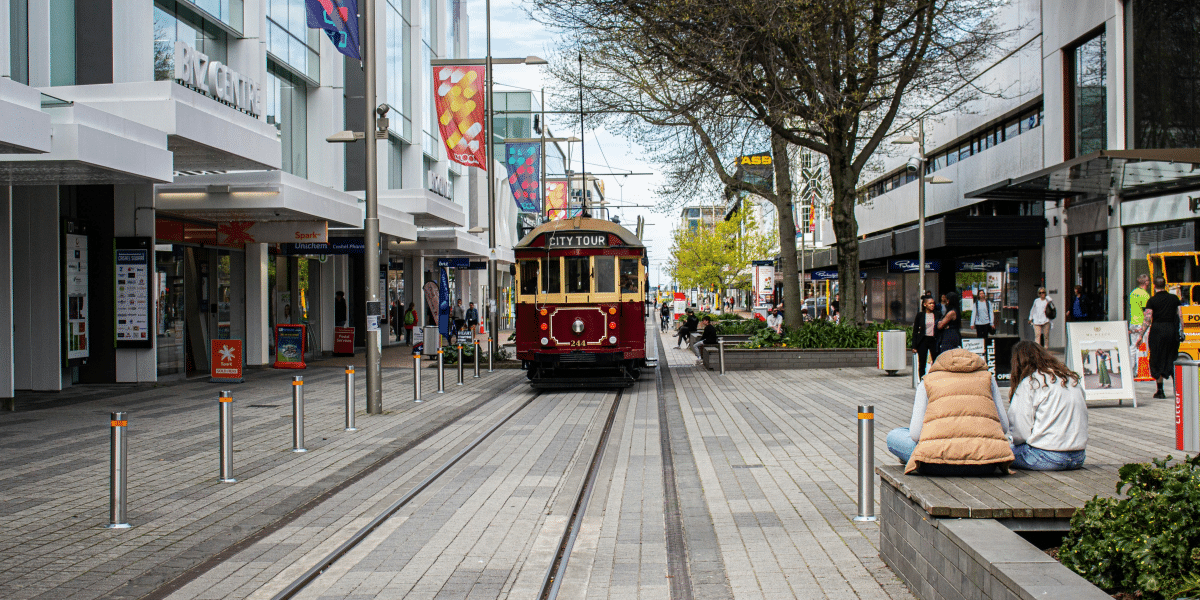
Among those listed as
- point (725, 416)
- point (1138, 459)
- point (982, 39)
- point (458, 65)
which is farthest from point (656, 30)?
→ point (1138, 459)

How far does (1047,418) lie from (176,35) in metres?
18.6

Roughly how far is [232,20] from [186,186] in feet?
14.0

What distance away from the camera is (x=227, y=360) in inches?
778

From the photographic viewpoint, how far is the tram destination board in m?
19.3

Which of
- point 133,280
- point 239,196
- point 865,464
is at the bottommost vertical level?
point 865,464

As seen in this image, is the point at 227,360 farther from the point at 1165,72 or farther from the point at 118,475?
the point at 1165,72

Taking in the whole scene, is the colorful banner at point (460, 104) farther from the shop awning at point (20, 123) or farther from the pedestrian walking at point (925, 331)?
the shop awning at point (20, 123)

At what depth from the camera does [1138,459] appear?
895 centimetres

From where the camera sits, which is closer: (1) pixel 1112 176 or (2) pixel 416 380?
(2) pixel 416 380

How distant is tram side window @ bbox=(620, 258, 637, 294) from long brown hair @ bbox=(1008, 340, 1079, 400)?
43.1 feet

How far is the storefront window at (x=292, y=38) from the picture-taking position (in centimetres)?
2425

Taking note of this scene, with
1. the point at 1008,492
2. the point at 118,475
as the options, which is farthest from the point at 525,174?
the point at 1008,492

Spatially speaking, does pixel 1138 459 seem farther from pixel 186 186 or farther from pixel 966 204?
pixel 966 204

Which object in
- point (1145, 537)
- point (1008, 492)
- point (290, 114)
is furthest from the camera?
point (290, 114)
